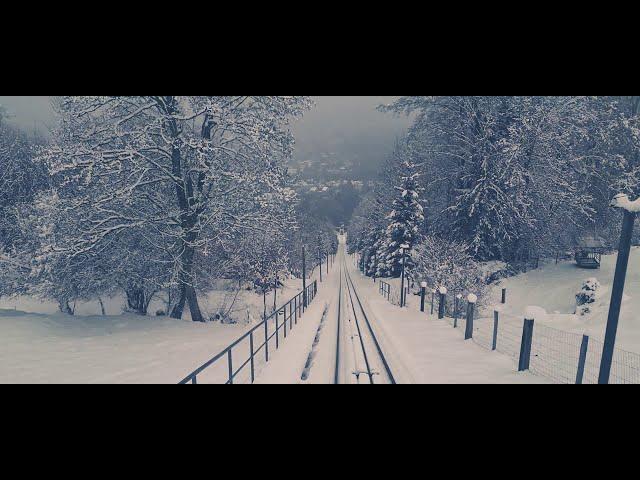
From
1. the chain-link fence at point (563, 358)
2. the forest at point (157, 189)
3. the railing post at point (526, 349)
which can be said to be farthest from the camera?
the forest at point (157, 189)

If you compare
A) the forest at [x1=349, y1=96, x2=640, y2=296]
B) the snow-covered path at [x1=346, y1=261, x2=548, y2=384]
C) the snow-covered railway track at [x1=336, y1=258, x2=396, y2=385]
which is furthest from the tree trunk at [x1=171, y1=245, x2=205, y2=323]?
the forest at [x1=349, y1=96, x2=640, y2=296]

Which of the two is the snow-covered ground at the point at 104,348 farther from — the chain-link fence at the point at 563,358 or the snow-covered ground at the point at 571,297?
the snow-covered ground at the point at 571,297

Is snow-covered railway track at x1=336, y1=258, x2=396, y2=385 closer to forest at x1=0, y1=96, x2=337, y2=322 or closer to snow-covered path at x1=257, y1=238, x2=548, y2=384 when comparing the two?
snow-covered path at x1=257, y1=238, x2=548, y2=384

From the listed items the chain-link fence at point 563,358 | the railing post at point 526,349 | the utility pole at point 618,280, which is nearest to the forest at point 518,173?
the chain-link fence at point 563,358

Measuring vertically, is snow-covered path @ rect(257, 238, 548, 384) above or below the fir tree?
below

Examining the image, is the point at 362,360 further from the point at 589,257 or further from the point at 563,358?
the point at 589,257

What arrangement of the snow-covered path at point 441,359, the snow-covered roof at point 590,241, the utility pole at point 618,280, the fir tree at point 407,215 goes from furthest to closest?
the fir tree at point 407,215 < the snow-covered roof at point 590,241 < the snow-covered path at point 441,359 < the utility pole at point 618,280

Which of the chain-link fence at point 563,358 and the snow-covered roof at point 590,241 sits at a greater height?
the snow-covered roof at point 590,241

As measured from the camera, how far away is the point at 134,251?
8.74 meters

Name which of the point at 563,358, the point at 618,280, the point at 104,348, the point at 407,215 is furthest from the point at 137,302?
the point at 407,215

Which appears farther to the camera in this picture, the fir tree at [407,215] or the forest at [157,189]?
the fir tree at [407,215]

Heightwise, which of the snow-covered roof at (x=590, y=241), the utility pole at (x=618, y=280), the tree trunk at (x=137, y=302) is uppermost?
the utility pole at (x=618, y=280)
